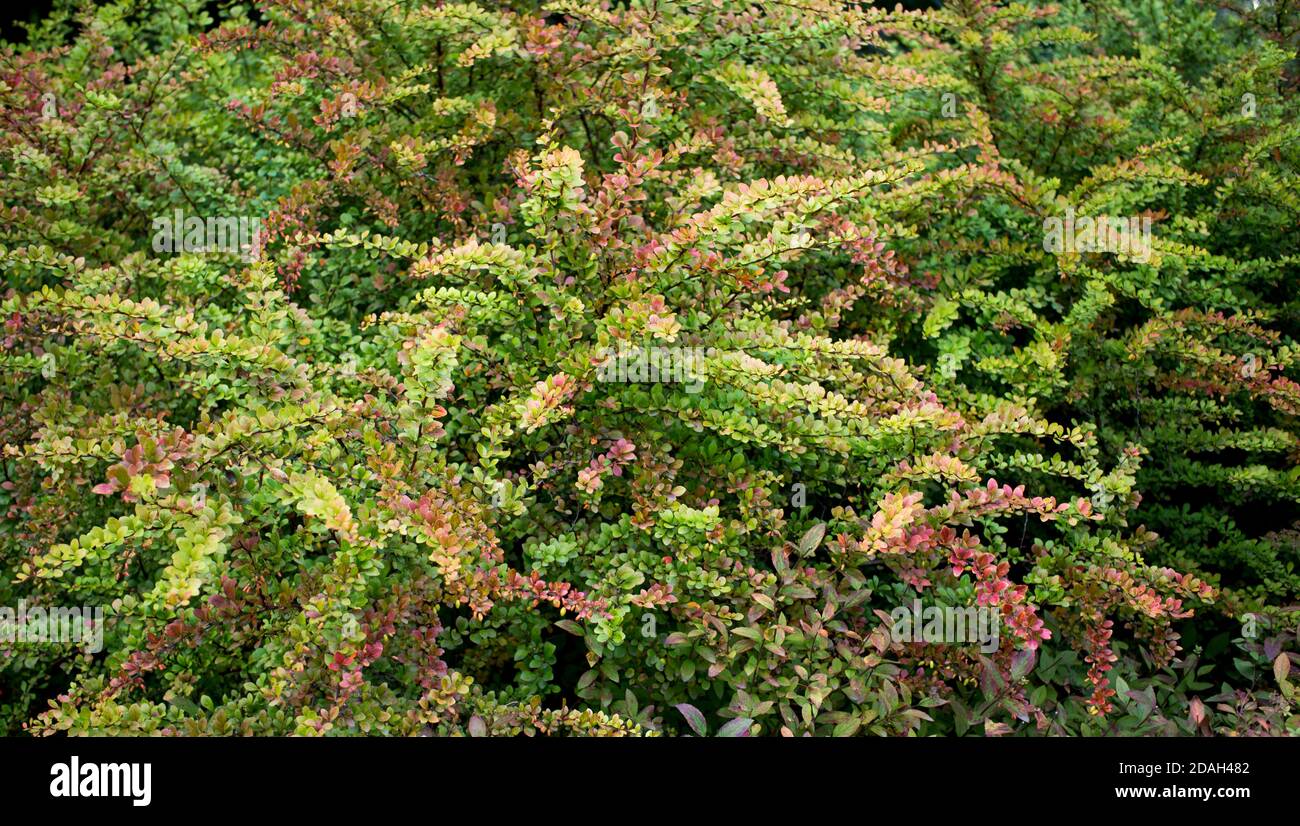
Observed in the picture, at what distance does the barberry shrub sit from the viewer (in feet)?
8.57

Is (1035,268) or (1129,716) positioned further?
(1035,268)

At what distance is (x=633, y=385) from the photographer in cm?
291

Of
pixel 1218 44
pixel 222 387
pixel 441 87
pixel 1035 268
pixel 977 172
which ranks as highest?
pixel 1218 44

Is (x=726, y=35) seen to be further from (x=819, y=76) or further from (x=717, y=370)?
(x=717, y=370)

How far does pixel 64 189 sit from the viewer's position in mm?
3373

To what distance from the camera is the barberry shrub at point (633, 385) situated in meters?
2.61

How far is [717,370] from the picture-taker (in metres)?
2.76

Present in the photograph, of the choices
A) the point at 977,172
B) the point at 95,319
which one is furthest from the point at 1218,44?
the point at 95,319
